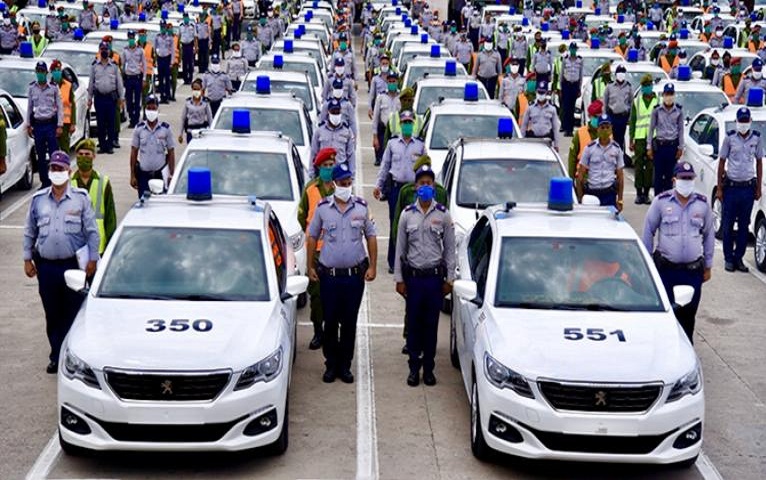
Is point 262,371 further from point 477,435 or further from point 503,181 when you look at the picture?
point 503,181

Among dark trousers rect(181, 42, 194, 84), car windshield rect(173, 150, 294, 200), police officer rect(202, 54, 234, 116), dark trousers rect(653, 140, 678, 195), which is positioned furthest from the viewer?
dark trousers rect(181, 42, 194, 84)

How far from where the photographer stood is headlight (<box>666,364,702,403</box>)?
31.2ft

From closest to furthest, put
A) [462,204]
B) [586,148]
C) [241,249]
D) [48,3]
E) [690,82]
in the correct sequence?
1. [241,249]
2. [462,204]
3. [586,148]
4. [690,82]
5. [48,3]

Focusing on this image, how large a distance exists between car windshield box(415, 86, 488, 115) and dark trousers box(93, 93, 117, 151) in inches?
192

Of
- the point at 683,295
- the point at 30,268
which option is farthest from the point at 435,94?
the point at 683,295

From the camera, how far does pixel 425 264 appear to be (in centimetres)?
1161

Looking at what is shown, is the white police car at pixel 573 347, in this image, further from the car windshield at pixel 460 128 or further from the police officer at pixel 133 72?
the police officer at pixel 133 72

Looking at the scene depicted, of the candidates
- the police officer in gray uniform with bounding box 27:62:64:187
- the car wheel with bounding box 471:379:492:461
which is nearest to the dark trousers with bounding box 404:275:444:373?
the car wheel with bounding box 471:379:492:461

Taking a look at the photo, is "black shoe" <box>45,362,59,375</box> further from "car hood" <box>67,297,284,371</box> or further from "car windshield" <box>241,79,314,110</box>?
"car windshield" <box>241,79,314,110</box>

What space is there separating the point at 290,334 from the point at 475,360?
1476 millimetres

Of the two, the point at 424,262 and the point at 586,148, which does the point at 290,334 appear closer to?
the point at 424,262

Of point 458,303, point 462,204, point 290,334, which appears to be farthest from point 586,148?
point 290,334

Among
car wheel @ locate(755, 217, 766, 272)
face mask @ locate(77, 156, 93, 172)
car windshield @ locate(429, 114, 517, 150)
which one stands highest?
face mask @ locate(77, 156, 93, 172)

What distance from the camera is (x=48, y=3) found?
39.4 m
